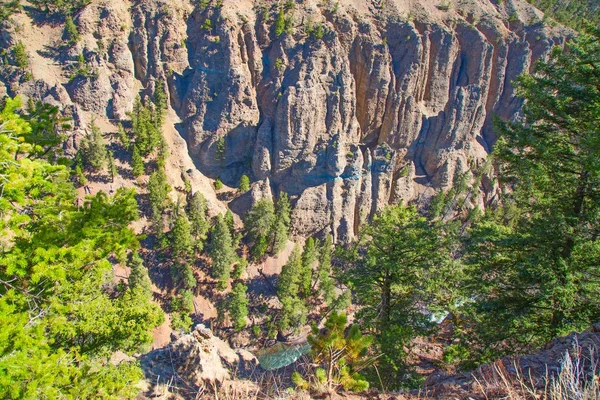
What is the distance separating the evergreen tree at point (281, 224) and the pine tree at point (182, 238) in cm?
1428

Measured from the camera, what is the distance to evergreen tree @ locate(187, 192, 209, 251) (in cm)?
5156

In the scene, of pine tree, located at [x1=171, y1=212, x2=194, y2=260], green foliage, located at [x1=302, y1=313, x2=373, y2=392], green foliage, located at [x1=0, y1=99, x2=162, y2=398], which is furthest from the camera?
pine tree, located at [x1=171, y1=212, x2=194, y2=260]

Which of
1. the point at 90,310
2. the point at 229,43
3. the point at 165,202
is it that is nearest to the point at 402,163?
the point at 229,43

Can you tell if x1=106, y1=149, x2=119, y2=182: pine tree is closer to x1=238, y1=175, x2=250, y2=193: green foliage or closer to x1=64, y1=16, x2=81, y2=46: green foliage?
x1=238, y1=175, x2=250, y2=193: green foliage

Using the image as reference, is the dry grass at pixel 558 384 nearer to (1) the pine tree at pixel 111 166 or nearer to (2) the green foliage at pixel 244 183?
(1) the pine tree at pixel 111 166

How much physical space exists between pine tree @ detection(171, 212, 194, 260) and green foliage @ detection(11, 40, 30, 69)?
38674 mm

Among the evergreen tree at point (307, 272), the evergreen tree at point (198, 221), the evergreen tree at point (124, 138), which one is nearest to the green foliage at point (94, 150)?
the evergreen tree at point (124, 138)

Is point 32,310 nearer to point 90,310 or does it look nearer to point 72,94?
point 90,310

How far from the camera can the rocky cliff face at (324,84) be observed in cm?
6341

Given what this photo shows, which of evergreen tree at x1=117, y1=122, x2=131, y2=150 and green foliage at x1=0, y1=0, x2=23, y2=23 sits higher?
green foliage at x1=0, y1=0, x2=23, y2=23

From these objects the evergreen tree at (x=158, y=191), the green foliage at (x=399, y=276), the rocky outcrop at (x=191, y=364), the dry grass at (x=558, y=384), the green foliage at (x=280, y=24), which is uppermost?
the green foliage at (x=280, y=24)

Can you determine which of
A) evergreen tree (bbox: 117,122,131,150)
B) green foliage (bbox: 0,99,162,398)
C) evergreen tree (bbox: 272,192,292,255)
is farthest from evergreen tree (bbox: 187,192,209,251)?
green foliage (bbox: 0,99,162,398)

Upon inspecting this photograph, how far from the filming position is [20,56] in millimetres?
54531

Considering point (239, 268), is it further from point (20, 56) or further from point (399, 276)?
point (20, 56)
